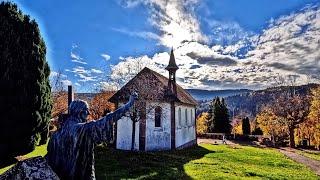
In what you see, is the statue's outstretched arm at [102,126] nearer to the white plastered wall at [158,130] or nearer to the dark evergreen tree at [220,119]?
the white plastered wall at [158,130]

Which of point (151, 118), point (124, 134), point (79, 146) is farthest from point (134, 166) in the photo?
point (79, 146)

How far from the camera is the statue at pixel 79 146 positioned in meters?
4.72

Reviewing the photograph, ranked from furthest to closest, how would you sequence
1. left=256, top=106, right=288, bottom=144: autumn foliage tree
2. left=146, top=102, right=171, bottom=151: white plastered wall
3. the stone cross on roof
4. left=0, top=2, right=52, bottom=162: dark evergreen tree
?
left=256, top=106, right=288, bottom=144: autumn foliage tree → the stone cross on roof → left=146, top=102, right=171, bottom=151: white plastered wall → left=0, top=2, right=52, bottom=162: dark evergreen tree

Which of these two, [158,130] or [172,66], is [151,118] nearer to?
[158,130]

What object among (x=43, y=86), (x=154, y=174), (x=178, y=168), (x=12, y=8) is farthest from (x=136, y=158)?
(x=12, y=8)

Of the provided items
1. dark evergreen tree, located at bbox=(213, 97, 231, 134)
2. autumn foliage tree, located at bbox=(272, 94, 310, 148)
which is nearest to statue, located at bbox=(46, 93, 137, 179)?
autumn foliage tree, located at bbox=(272, 94, 310, 148)

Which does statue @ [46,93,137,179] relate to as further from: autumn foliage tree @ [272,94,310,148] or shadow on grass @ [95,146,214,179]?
autumn foliage tree @ [272,94,310,148]

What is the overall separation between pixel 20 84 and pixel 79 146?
13.7m

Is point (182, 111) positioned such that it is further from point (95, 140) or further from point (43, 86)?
point (95, 140)

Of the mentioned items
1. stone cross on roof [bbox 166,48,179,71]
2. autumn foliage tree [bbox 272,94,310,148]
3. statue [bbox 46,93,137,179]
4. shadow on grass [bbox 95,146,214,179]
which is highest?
stone cross on roof [bbox 166,48,179,71]

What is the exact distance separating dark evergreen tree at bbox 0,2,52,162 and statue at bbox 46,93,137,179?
42.3 feet

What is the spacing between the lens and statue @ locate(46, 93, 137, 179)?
15.5ft

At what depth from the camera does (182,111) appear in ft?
130

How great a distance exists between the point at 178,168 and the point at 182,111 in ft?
60.3
